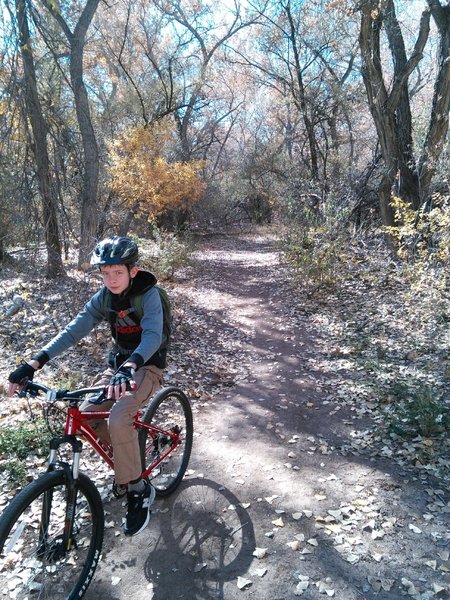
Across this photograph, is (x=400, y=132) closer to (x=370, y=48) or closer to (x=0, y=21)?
(x=370, y=48)

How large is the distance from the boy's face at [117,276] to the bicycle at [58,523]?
754mm

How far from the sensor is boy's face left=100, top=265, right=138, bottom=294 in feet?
9.87

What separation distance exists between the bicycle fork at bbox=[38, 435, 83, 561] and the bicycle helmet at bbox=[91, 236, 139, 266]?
1.14 meters

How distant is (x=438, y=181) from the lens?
9.52m

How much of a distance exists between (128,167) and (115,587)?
15.5 m

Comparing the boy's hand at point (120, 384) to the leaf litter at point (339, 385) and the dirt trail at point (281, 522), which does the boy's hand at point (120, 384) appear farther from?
the leaf litter at point (339, 385)

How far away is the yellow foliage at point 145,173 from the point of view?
16359mm

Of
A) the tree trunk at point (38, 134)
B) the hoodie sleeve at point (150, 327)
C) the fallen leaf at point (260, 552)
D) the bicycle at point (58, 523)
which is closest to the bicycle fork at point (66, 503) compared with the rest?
the bicycle at point (58, 523)

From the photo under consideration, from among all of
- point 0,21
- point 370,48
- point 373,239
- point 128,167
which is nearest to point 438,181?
point 373,239

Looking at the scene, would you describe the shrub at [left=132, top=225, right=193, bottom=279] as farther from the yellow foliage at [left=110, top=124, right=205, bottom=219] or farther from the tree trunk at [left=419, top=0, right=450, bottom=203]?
the tree trunk at [left=419, top=0, right=450, bottom=203]

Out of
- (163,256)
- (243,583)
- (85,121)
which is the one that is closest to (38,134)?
(85,121)

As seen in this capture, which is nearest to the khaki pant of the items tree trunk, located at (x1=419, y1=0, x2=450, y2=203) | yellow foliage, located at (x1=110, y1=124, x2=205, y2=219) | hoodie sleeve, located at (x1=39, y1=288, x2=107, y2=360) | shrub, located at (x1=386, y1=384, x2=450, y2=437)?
hoodie sleeve, located at (x1=39, y1=288, x2=107, y2=360)

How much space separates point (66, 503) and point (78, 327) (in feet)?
3.78

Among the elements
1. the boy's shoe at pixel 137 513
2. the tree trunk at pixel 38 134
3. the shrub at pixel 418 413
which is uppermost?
the tree trunk at pixel 38 134
